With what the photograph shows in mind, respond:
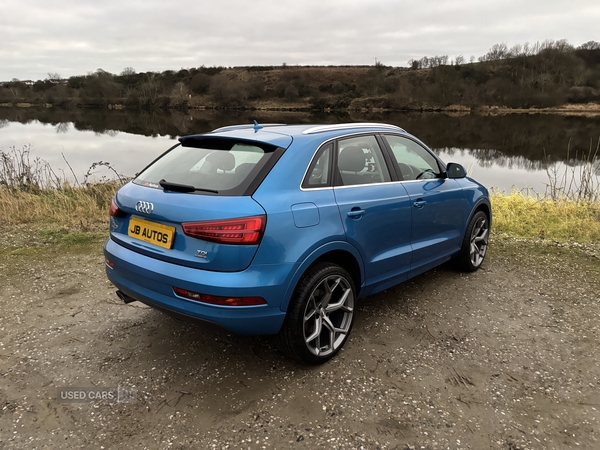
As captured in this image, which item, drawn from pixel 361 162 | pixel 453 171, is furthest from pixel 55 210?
pixel 453 171

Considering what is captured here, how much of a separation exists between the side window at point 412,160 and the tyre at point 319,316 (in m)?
1.26

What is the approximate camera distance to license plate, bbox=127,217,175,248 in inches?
104

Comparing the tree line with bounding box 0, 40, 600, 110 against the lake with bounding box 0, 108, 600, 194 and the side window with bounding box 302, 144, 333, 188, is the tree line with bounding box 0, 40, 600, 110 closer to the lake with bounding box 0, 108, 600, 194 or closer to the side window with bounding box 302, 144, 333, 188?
the lake with bounding box 0, 108, 600, 194

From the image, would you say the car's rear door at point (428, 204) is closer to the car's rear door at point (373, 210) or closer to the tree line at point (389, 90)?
the car's rear door at point (373, 210)

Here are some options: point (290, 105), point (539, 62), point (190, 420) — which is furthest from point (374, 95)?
point (190, 420)

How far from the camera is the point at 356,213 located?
10.1 feet

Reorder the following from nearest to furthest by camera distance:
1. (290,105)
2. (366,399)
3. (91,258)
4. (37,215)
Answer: (366,399) < (91,258) < (37,215) < (290,105)

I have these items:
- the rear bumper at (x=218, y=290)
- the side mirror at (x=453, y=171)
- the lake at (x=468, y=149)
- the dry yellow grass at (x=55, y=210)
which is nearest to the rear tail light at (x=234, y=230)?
the rear bumper at (x=218, y=290)

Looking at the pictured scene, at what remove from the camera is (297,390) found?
2.78m

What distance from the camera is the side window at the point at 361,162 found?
3.19 metres

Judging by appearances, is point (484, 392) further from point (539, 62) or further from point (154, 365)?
point (539, 62)

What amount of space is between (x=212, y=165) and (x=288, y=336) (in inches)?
49.5

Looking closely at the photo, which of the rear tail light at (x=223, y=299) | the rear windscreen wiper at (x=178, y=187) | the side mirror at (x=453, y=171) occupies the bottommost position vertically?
the rear tail light at (x=223, y=299)

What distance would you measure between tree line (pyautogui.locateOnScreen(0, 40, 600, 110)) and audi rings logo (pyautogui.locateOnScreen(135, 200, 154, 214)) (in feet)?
197
